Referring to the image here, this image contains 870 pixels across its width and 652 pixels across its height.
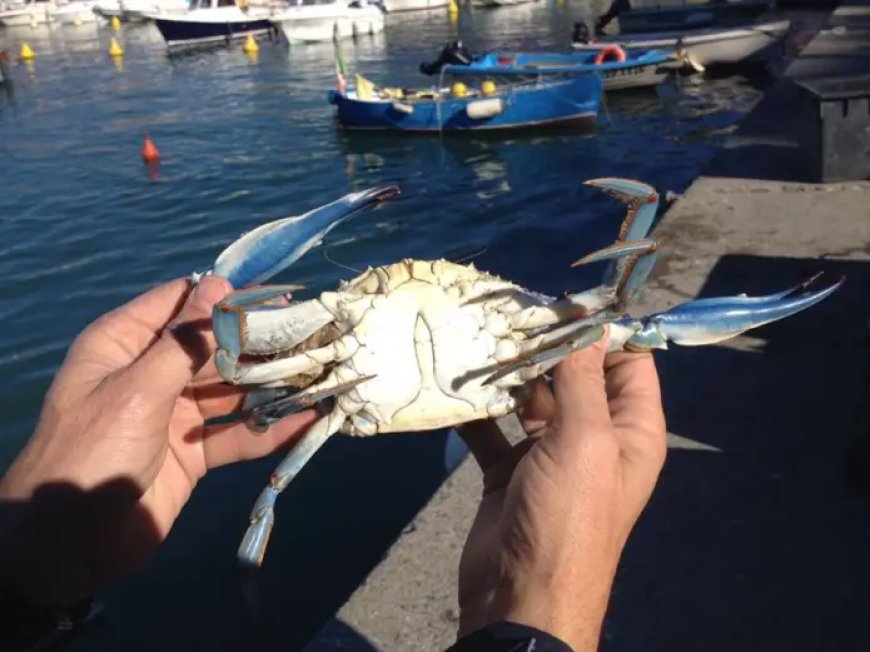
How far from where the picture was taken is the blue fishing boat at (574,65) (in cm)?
2111

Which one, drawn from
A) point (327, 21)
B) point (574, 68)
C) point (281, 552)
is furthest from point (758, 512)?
point (327, 21)

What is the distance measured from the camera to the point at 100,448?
9.42 ft

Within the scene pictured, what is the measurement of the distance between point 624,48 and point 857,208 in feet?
54.9

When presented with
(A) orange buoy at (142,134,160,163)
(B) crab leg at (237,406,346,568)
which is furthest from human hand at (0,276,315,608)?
(A) orange buoy at (142,134,160,163)

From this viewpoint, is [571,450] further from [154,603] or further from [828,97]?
[828,97]

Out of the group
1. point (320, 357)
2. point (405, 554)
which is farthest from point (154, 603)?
point (320, 357)

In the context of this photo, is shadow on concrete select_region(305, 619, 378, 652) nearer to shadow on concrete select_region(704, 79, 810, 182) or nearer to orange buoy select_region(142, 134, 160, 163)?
shadow on concrete select_region(704, 79, 810, 182)

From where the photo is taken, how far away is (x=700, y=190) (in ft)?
31.0

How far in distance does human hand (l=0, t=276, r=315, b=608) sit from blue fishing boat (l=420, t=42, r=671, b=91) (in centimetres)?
1863

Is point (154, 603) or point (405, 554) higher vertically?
point (405, 554)

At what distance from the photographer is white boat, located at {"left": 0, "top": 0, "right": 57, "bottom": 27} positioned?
5484 cm

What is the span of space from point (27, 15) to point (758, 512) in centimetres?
6085

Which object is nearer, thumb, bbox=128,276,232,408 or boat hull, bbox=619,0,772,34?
thumb, bbox=128,276,232,408

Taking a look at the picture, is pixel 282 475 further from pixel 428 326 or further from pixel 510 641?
pixel 510 641
